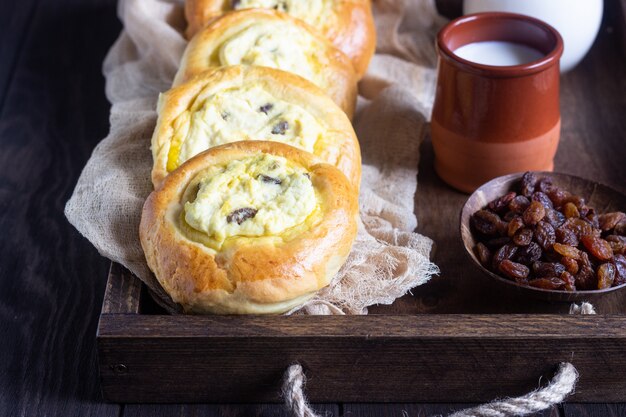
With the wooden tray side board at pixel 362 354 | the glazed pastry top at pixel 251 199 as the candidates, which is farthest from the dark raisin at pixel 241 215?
the wooden tray side board at pixel 362 354

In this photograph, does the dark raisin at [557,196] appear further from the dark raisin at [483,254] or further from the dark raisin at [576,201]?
the dark raisin at [483,254]

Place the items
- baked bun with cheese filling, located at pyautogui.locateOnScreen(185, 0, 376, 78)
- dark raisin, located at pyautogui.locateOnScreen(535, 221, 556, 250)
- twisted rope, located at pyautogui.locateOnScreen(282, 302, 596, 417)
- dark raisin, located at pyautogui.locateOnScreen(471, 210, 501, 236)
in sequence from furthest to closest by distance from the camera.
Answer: baked bun with cheese filling, located at pyautogui.locateOnScreen(185, 0, 376, 78)
dark raisin, located at pyautogui.locateOnScreen(471, 210, 501, 236)
dark raisin, located at pyautogui.locateOnScreen(535, 221, 556, 250)
twisted rope, located at pyautogui.locateOnScreen(282, 302, 596, 417)

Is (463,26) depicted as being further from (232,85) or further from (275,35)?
(232,85)

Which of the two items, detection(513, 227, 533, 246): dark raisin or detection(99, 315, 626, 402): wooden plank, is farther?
detection(513, 227, 533, 246): dark raisin

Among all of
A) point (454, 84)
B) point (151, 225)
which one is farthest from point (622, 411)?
point (151, 225)

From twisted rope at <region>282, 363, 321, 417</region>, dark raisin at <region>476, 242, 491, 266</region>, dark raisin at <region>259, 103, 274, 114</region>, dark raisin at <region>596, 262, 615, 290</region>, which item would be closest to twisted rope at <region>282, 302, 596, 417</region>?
twisted rope at <region>282, 363, 321, 417</region>

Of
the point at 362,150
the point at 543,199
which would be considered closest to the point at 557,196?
the point at 543,199

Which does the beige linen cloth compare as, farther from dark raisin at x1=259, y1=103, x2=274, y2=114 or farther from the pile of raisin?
dark raisin at x1=259, y1=103, x2=274, y2=114
